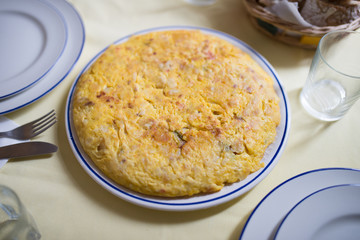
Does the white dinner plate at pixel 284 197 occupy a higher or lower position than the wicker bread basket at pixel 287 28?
lower

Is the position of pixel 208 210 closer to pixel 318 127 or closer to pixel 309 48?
pixel 318 127

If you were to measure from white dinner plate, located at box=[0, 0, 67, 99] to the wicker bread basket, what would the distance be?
0.97 m

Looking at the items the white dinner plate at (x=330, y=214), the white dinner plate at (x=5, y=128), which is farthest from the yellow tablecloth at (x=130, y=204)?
the white dinner plate at (x=330, y=214)

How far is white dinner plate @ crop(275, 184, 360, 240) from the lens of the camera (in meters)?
0.78

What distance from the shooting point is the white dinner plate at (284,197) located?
2.78ft

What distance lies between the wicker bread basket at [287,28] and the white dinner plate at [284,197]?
662 mm

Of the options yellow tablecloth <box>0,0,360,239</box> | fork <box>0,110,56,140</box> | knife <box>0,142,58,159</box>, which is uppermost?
fork <box>0,110,56,140</box>

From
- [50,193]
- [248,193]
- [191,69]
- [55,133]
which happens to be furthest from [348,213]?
[55,133]

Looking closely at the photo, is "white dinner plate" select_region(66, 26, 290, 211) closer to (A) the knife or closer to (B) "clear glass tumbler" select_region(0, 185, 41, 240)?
(A) the knife

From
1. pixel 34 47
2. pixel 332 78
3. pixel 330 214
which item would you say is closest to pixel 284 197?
pixel 330 214

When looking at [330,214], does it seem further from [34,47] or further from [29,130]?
[34,47]

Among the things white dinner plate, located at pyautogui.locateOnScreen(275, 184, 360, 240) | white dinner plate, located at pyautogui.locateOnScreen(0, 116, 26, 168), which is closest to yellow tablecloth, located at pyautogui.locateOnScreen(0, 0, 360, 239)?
white dinner plate, located at pyautogui.locateOnScreen(0, 116, 26, 168)

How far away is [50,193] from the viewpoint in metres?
1.01

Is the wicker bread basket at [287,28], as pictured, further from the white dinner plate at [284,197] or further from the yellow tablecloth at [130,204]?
the white dinner plate at [284,197]
